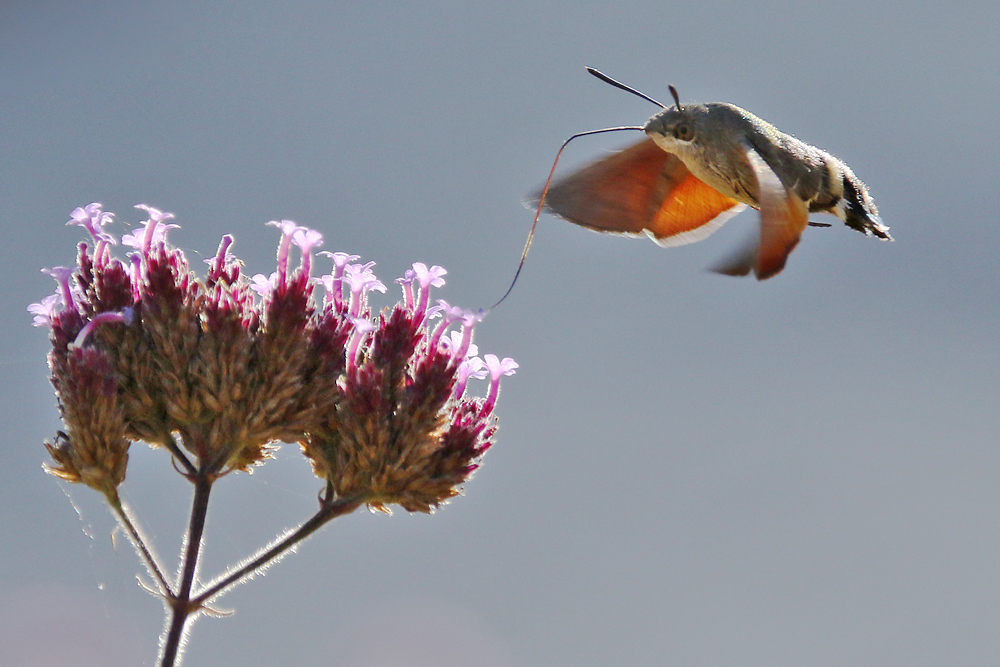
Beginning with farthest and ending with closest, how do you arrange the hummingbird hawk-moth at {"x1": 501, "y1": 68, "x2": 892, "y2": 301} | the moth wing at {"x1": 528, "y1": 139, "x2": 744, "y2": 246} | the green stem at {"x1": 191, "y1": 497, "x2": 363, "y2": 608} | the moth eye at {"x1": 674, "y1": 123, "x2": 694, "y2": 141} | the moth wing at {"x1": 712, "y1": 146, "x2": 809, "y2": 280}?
the moth wing at {"x1": 528, "y1": 139, "x2": 744, "y2": 246}
the moth eye at {"x1": 674, "y1": 123, "x2": 694, "y2": 141}
the green stem at {"x1": 191, "y1": 497, "x2": 363, "y2": 608}
the hummingbird hawk-moth at {"x1": 501, "y1": 68, "x2": 892, "y2": 301}
the moth wing at {"x1": 712, "y1": 146, "x2": 809, "y2": 280}

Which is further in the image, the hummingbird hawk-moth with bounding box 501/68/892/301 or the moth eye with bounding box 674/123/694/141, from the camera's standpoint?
the moth eye with bounding box 674/123/694/141

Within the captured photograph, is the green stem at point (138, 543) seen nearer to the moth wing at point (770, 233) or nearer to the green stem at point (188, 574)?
the green stem at point (188, 574)

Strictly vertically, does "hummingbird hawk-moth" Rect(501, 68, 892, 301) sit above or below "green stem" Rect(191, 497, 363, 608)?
above

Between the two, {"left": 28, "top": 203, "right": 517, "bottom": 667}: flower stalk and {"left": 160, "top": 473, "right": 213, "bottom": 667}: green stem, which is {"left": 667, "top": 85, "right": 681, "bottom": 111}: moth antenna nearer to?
{"left": 28, "top": 203, "right": 517, "bottom": 667}: flower stalk

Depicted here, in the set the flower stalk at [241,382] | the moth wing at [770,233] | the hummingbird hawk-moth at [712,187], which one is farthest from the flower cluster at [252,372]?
the moth wing at [770,233]

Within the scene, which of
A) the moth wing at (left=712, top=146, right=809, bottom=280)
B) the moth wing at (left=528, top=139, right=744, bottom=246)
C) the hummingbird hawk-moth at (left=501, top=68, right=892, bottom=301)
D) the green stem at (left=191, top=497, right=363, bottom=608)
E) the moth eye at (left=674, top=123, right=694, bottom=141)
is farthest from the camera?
the moth wing at (left=528, top=139, right=744, bottom=246)

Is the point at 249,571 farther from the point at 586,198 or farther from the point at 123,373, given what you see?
the point at 586,198

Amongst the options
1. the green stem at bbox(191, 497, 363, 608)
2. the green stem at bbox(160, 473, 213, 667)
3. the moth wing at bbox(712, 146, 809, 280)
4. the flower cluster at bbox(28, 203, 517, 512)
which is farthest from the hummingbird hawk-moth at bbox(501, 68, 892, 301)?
the green stem at bbox(160, 473, 213, 667)
